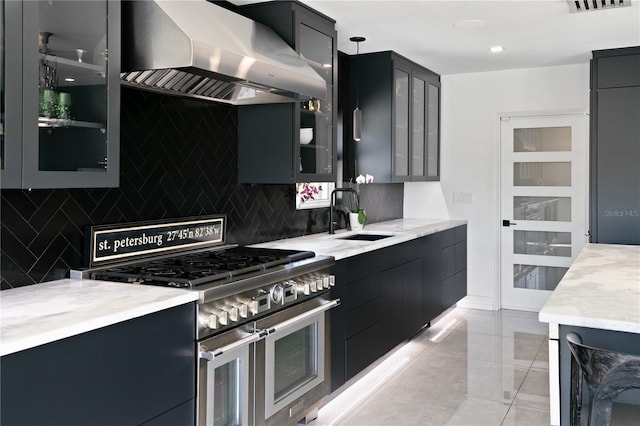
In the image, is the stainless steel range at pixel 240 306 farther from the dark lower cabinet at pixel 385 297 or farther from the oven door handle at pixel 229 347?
the dark lower cabinet at pixel 385 297

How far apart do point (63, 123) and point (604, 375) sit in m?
2.00

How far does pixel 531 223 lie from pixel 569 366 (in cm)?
398

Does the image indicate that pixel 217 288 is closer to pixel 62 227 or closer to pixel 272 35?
pixel 62 227

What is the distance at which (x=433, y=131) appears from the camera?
230 inches

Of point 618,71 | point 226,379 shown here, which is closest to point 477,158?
point 618,71

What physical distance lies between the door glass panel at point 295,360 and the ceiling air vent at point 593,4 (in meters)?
2.55

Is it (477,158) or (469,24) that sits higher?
(469,24)

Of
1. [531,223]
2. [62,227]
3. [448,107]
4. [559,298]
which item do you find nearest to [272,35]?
[62,227]

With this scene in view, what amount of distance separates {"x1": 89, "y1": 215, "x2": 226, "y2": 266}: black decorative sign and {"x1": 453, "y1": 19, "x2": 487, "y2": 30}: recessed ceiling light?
2148 mm

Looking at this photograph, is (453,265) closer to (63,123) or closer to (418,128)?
(418,128)

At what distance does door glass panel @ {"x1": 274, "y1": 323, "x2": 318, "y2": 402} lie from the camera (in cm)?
278

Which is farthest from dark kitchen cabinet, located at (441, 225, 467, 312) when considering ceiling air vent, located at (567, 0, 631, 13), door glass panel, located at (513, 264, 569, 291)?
ceiling air vent, located at (567, 0, 631, 13)

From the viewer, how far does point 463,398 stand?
3.56 meters

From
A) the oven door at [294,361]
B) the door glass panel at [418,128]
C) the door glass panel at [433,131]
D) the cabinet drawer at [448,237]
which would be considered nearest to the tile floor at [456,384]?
the oven door at [294,361]
